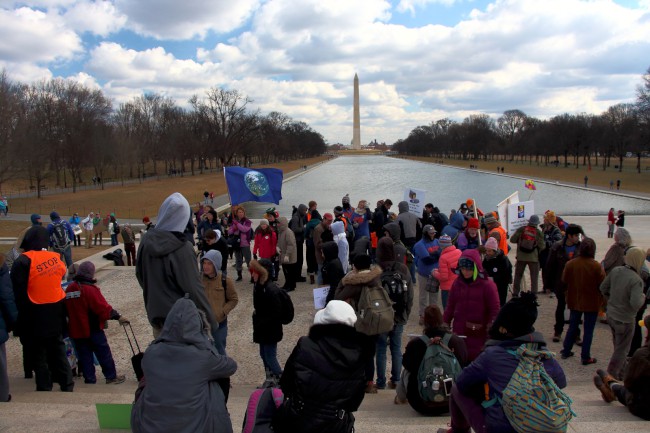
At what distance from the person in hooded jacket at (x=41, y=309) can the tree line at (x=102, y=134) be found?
4084 centimetres

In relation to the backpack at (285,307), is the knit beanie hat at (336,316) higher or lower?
higher

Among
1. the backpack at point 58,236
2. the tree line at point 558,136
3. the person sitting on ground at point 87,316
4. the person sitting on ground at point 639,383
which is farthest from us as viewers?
the tree line at point 558,136

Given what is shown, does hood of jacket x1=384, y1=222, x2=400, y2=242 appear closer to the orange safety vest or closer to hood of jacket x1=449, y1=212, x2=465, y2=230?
hood of jacket x1=449, y1=212, x2=465, y2=230

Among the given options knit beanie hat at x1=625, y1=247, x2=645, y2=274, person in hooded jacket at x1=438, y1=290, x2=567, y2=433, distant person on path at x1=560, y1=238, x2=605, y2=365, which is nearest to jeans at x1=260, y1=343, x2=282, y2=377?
person in hooded jacket at x1=438, y1=290, x2=567, y2=433

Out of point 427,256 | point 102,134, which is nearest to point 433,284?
point 427,256

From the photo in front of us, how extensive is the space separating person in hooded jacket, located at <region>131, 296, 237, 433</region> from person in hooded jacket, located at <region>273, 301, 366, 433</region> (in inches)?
16.9

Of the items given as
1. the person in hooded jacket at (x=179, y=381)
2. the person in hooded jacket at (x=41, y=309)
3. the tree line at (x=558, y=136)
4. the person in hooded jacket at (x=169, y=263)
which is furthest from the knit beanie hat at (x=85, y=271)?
the tree line at (x=558, y=136)

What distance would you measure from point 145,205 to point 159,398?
36.1m

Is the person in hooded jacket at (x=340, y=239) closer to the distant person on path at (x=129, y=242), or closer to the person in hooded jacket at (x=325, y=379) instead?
the person in hooded jacket at (x=325, y=379)

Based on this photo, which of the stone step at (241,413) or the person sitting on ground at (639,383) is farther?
the person sitting on ground at (639,383)

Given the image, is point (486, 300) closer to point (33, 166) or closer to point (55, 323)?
point (55, 323)

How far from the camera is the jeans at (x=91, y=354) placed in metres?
5.99

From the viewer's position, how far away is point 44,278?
552 cm

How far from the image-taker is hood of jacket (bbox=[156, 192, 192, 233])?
372cm
